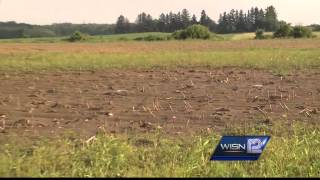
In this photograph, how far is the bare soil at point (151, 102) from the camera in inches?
323

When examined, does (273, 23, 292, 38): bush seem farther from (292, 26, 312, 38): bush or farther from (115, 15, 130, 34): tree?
(115, 15, 130, 34): tree

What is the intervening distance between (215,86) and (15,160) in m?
8.02

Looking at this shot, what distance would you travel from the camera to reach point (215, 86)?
13.2m

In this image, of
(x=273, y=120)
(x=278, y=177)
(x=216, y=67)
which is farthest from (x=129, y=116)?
(x=216, y=67)

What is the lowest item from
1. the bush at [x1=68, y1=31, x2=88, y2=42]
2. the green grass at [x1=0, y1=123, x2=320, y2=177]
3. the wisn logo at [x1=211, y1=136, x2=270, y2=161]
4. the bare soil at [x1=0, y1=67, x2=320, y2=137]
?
the bush at [x1=68, y1=31, x2=88, y2=42]

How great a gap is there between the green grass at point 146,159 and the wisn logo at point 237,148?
0.25 metres

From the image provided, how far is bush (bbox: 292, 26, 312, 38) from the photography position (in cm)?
6969

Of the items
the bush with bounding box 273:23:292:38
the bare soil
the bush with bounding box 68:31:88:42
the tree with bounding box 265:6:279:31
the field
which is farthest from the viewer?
the tree with bounding box 265:6:279:31

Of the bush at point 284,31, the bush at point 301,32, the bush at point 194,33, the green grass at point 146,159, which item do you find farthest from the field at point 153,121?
the bush at point 284,31

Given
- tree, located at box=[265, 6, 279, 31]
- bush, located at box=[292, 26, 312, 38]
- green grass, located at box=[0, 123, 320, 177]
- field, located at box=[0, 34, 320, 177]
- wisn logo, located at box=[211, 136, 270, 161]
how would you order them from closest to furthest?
1. wisn logo, located at box=[211, 136, 270, 161]
2. green grass, located at box=[0, 123, 320, 177]
3. field, located at box=[0, 34, 320, 177]
4. bush, located at box=[292, 26, 312, 38]
5. tree, located at box=[265, 6, 279, 31]

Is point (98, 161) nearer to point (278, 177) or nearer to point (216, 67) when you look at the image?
point (278, 177)

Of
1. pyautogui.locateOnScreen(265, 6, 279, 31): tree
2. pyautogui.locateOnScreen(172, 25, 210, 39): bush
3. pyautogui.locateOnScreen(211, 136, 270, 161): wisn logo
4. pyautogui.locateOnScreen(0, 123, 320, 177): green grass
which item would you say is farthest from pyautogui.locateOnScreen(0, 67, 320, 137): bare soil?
pyautogui.locateOnScreen(265, 6, 279, 31): tree

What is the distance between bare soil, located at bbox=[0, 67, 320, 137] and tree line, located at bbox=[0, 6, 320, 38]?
72.1 m

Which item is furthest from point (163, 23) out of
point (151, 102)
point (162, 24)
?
point (151, 102)
